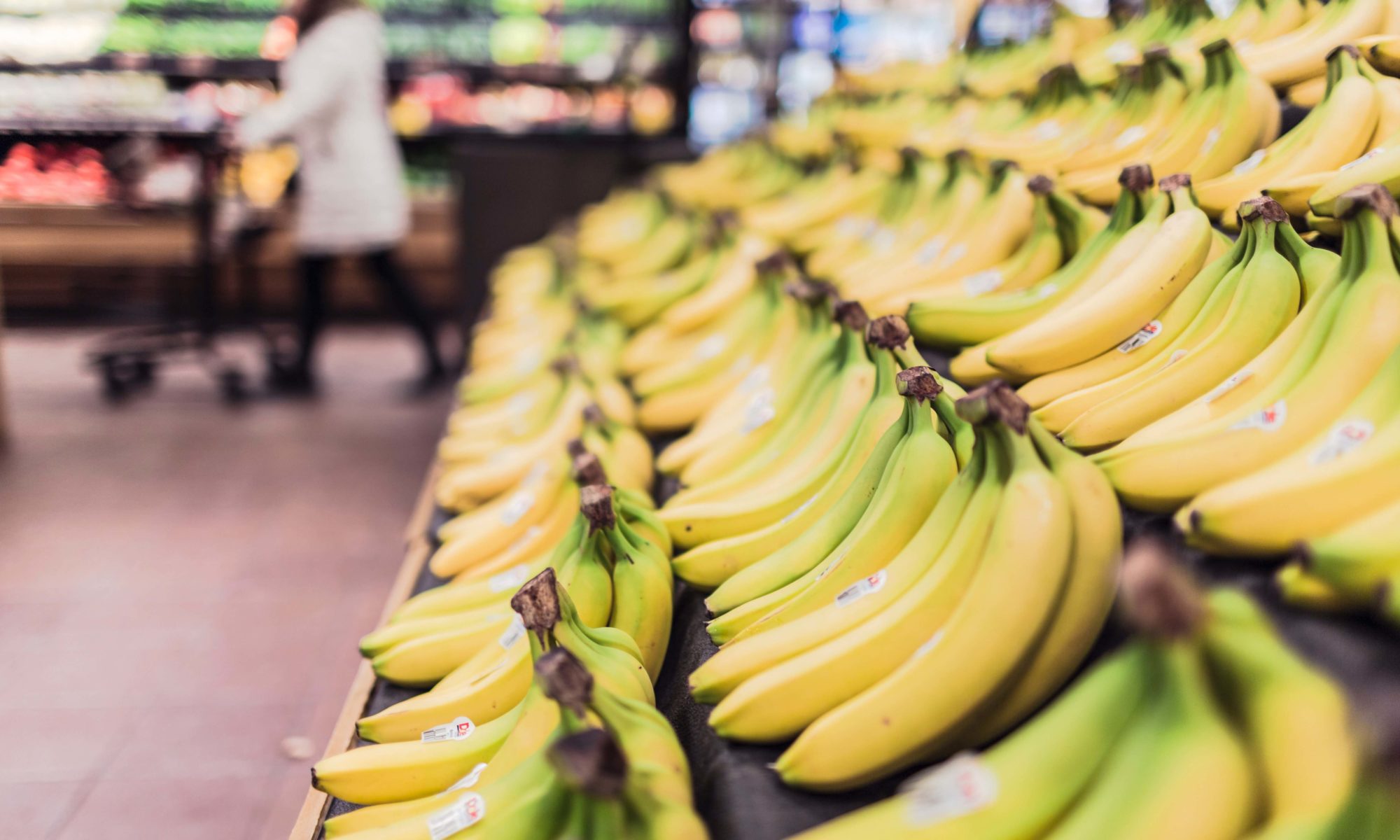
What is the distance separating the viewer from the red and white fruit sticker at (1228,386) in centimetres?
105

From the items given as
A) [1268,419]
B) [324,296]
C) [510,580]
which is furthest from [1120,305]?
[324,296]

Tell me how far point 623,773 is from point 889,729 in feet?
0.75

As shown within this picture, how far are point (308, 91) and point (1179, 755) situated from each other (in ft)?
14.6

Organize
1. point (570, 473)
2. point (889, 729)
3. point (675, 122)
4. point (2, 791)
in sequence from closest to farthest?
1. point (889, 729)
2. point (570, 473)
3. point (2, 791)
4. point (675, 122)

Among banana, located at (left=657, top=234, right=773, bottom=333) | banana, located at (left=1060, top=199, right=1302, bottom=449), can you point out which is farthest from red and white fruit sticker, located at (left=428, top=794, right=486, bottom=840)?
banana, located at (left=657, top=234, right=773, bottom=333)

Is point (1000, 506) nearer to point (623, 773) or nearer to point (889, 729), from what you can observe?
point (889, 729)

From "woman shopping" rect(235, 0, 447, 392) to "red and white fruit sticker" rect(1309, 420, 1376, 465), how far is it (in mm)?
4285

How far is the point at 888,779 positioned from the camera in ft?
3.03

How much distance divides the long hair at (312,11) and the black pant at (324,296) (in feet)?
3.17

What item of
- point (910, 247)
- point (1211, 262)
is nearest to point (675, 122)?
point (910, 247)

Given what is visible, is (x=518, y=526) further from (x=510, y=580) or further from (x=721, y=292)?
(x=721, y=292)

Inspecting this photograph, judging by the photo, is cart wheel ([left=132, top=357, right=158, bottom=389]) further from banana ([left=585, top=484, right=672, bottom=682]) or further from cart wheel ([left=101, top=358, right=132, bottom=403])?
banana ([left=585, top=484, right=672, bottom=682])

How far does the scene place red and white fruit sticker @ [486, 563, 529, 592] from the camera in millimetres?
1522

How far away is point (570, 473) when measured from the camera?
171 centimetres
